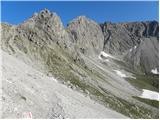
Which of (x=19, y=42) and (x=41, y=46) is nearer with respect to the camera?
(x=19, y=42)

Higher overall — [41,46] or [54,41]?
[54,41]

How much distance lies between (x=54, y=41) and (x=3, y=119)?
325 feet

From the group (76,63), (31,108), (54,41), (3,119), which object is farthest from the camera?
(54,41)

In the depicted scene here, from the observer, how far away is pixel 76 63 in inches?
4486

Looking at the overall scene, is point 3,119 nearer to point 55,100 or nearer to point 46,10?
point 55,100

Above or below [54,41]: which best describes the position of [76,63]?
below

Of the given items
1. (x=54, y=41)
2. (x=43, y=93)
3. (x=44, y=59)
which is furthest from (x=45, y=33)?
(x=43, y=93)

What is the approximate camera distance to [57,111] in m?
36.0

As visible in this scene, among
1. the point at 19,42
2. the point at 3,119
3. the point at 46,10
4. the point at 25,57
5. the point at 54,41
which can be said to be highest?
the point at 46,10

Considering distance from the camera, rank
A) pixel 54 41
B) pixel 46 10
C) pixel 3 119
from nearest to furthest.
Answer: pixel 3 119 < pixel 54 41 < pixel 46 10

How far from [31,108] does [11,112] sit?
509cm

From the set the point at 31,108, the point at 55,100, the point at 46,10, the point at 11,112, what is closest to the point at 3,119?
the point at 11,112

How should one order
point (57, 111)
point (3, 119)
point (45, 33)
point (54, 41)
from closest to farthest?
point (3, 119) → point (57, 111) → point (54, 41) → point (45, 33)

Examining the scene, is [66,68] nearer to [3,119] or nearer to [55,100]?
[55,100]
